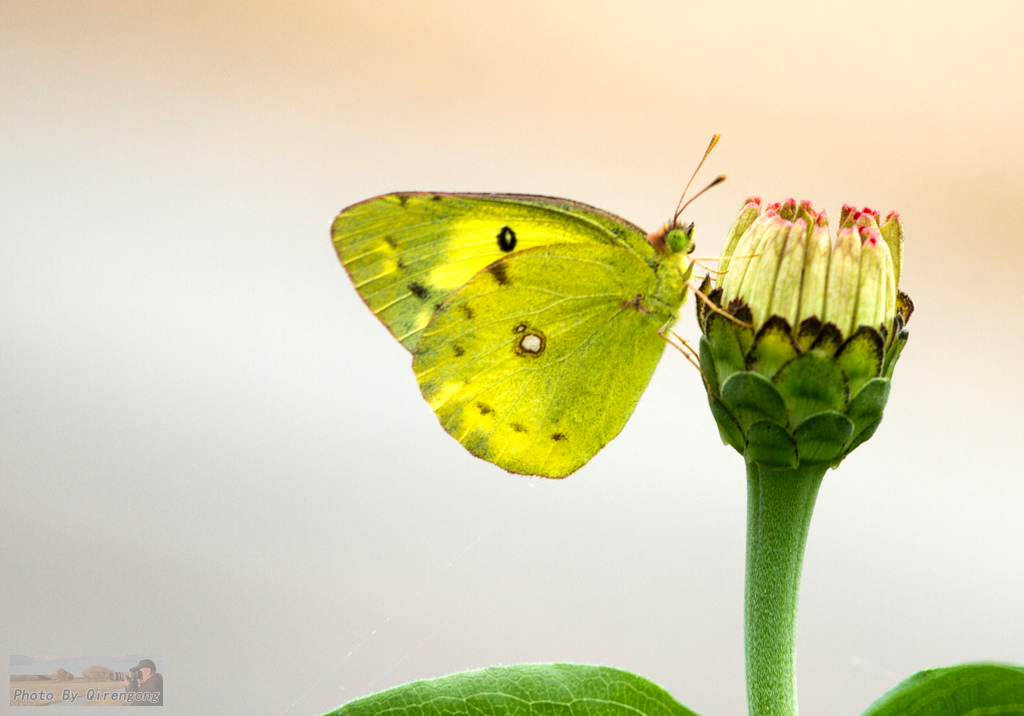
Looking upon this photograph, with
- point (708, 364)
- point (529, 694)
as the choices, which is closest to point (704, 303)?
point (708, 364)

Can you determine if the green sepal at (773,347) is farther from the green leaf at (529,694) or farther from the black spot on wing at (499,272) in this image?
the black spot on wing at (499,272)

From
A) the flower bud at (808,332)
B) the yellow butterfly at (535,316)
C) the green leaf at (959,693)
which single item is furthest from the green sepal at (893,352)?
the yellow butterfly at (535,316)

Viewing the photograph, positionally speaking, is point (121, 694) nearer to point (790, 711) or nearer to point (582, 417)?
point (582, 417)

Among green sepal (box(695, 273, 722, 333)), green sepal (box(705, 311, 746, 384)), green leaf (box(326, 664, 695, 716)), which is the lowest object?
green leaf (box(326, 664, 695, 716))

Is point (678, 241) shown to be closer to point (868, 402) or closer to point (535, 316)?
point (535, 316)

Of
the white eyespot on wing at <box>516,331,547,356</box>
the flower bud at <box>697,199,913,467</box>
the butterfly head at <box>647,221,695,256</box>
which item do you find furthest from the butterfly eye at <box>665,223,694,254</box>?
the flower bud at <box>697,199,913,467</box>

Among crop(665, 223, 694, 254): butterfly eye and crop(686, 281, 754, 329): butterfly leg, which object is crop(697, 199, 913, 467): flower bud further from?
crop(665, 223, 694, 254): butterfly eye

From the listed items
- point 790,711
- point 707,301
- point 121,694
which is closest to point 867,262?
point 707,301
